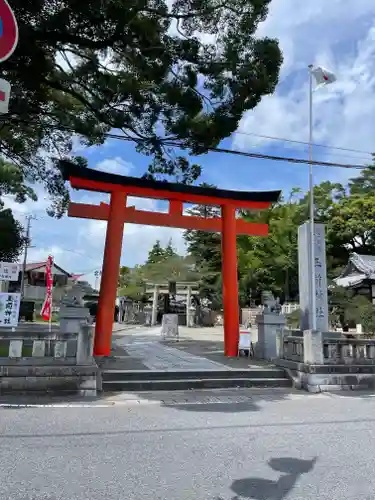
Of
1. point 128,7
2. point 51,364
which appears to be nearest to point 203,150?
point 128,7

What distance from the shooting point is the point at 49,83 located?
9750 mm

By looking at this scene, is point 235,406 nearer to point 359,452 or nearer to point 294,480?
point 359,452

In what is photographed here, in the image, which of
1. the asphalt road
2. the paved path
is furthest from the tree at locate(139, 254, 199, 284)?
the asphalt road

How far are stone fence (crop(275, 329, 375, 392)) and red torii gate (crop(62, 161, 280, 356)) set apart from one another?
3456 mm

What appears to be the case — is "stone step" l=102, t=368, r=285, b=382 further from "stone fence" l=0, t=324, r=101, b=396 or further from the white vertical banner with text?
the white vertical banner with text

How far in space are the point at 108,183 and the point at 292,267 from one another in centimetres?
2062

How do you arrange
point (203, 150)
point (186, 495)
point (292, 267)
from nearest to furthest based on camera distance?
1. point (186, 495)
2. point (203, 150)
3. point (292, 267)

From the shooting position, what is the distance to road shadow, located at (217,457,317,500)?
3.65 metres

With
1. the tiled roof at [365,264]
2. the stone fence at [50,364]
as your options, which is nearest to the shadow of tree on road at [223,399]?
the stone fence at [50,364]

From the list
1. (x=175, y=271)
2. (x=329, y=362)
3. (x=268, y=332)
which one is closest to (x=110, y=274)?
(x=268, y=332)

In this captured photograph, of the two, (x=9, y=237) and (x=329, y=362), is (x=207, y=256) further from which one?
(x=329, y=362)

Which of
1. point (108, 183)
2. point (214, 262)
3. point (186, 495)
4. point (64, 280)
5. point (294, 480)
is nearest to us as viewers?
point (186, 495)

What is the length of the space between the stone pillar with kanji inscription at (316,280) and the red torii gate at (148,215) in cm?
253

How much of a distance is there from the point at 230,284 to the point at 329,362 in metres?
4.66
